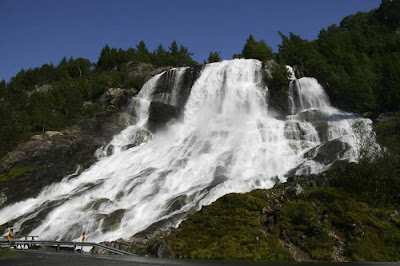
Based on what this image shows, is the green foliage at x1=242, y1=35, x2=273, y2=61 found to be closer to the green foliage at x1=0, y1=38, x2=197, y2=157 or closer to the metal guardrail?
the green foliage at x1=0, y1=38, x2=197, y2=157

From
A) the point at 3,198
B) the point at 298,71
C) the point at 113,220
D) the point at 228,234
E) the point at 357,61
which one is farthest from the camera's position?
the point at 357,61

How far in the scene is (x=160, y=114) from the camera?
2921 inches

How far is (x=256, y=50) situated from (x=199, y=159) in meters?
54.9

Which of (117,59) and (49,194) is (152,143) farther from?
(117,59)

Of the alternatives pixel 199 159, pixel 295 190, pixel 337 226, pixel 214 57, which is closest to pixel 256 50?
pixel 214 57

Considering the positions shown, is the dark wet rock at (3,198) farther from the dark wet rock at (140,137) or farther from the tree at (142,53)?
the tree at (142,53)

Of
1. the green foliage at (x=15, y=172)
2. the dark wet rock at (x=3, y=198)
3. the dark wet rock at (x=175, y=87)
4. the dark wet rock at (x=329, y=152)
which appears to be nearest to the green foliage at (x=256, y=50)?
the dark wet rock at (x=175, y=87)

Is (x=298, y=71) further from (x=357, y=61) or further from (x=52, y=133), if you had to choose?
(x=52, y=133)

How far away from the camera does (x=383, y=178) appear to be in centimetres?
3834

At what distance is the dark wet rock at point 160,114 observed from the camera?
7269 centimetres

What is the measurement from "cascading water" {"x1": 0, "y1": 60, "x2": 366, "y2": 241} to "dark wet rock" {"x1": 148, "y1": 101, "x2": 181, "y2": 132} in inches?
61.0

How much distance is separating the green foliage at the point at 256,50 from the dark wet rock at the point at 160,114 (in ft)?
105

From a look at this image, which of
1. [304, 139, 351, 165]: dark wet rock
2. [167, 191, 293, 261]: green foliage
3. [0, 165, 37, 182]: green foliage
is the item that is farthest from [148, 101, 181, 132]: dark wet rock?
[167, 191, 293, 261]: green foliage

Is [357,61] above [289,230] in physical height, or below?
above
